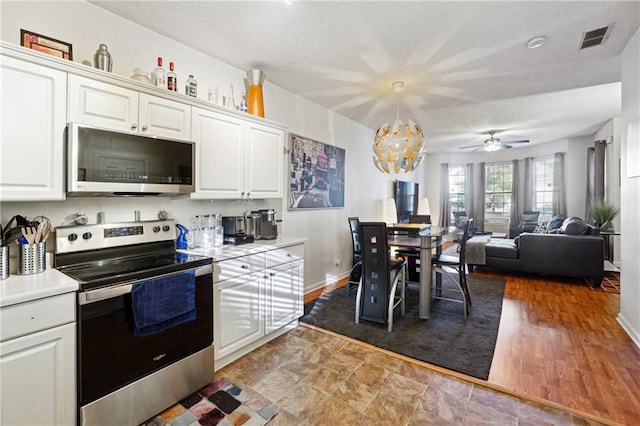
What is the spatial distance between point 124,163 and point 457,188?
932 cm

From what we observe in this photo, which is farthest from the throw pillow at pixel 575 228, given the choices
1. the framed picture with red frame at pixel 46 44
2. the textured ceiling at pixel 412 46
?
the framed picture with red frame at pixel 46 44

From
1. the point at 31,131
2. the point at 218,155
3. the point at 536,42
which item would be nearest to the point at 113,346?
the point at 31,131

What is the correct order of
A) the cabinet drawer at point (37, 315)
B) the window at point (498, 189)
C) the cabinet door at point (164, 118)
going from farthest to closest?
the window at point (498, 189)
the cabinet door at point (164, 118)
the cabinet drawer at point (37, 315)

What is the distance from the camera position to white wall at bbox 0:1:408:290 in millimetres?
1889

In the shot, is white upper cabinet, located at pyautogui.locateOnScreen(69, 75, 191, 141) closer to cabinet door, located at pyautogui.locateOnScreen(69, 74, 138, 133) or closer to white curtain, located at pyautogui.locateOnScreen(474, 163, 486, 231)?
cabinet door, located at pyautogui.locateOnScreen(69, 74, 138, 133)

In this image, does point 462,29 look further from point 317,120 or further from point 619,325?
point 619,325

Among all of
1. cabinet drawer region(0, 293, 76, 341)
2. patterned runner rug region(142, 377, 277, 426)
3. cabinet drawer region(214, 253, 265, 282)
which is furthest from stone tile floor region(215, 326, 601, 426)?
cabinet drawer region(0, 293, 76, 341)

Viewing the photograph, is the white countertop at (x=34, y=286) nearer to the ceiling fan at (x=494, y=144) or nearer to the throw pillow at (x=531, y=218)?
the ceiling fan at (x=494, y=144)

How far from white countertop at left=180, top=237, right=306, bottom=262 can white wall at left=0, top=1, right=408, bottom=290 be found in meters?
0.39

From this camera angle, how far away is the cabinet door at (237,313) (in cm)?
223

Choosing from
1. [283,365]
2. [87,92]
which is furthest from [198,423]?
[87,92]

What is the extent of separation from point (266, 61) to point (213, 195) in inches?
58.5

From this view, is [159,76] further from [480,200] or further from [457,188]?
[457,188]

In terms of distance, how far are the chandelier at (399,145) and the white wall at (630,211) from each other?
179 centimetres
